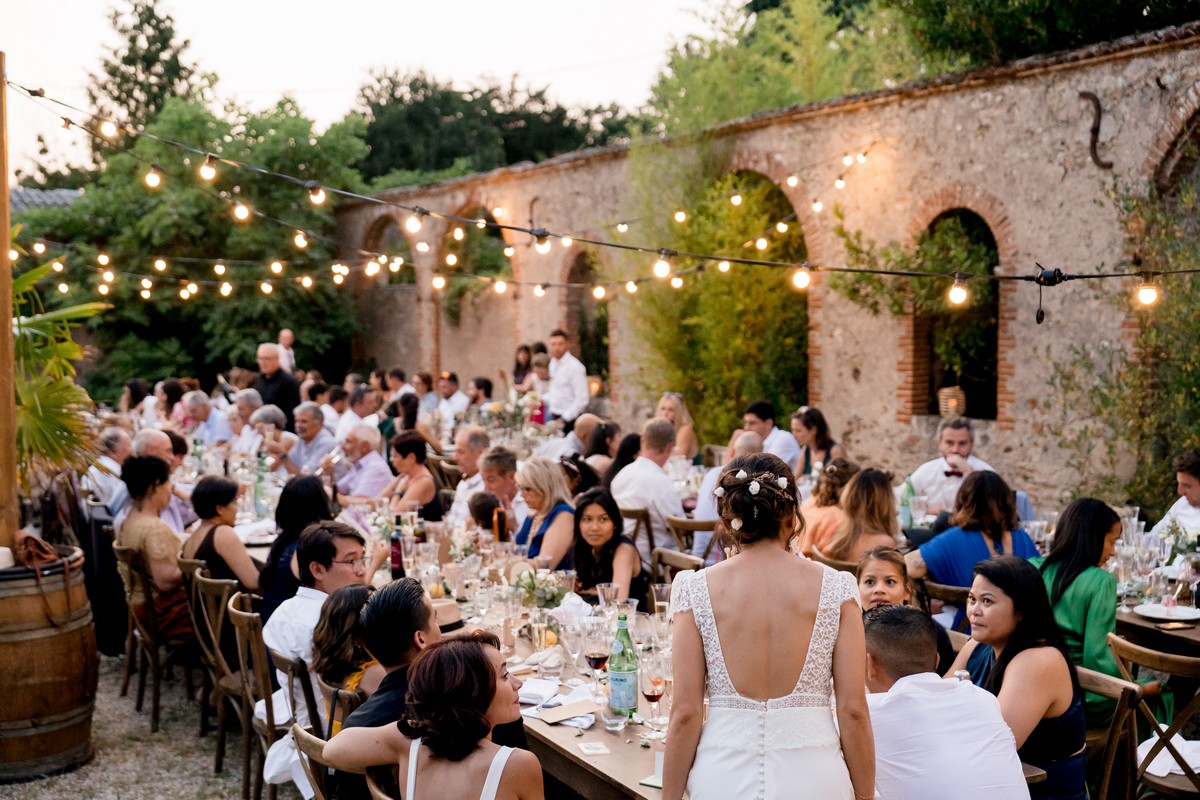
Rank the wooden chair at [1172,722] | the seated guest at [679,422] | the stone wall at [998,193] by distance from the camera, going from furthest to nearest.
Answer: the seated guest at [679,422] < the stone wall at [998,193] < the wooden chair at [1172,722]

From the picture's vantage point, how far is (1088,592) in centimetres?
400

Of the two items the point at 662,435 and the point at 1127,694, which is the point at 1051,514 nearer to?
the point at 662,435

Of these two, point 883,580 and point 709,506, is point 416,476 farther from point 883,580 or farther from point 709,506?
point 883,580

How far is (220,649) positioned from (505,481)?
172cm

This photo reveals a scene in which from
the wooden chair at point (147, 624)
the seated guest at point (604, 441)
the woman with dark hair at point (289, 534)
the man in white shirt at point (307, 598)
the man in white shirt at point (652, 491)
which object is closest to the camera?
the man in white shirt at point (307, 598)

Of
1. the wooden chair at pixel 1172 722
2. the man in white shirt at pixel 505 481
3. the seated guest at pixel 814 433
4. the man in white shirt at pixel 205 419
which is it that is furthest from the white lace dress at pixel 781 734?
the man in white shirt at pixel 205 419

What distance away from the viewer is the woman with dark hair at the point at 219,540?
5.23 metres

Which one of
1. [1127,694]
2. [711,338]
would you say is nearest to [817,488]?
[1127,694]

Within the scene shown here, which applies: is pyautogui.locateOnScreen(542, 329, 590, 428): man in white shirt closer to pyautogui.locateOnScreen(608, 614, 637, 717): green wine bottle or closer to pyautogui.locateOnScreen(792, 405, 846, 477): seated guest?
pyautogui.locateOnScreen(792, 405, 846, 477): seated guest

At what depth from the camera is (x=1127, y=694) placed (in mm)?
3209

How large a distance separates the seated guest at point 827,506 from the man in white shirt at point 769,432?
2.13 m

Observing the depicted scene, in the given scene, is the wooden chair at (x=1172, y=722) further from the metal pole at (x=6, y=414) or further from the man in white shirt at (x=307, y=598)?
the metal pole at (x=6, y=414)

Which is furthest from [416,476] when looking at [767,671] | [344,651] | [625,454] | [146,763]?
[767,671]

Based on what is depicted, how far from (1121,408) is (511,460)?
453cm
